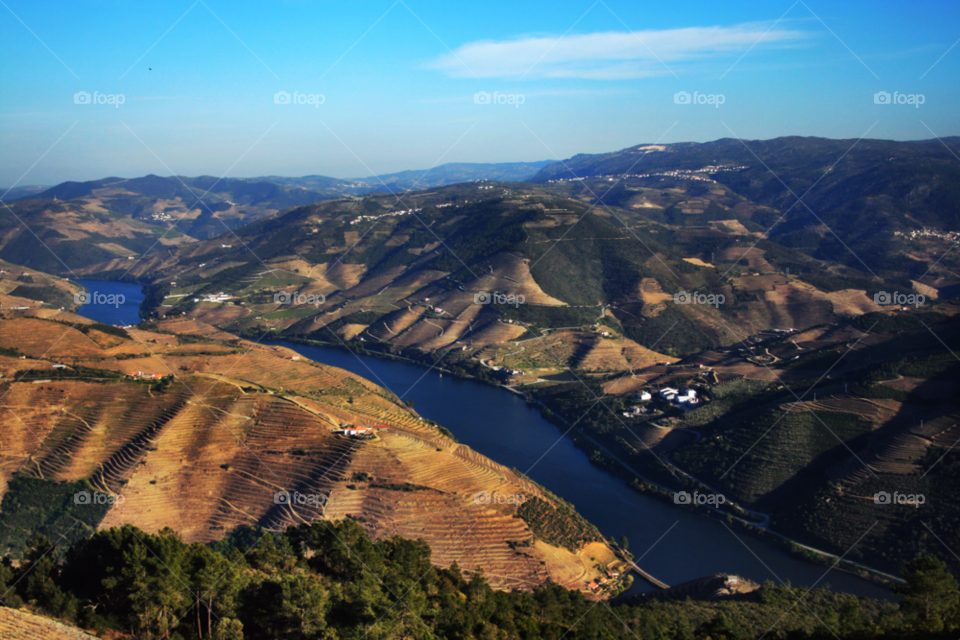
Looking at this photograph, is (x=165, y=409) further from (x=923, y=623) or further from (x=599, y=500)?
(x=923, y=623)

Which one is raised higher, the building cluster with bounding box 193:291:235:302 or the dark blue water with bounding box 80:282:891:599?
the building cluster with bounding box 193:291:235:302

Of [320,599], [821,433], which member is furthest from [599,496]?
[320,599]

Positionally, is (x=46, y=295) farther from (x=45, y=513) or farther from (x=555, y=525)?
(x=555, y=525)

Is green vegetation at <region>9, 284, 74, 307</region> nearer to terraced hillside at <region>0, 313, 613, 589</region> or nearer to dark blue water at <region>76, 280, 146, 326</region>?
dark blue water at <region>76, 280, 146, 326</region>

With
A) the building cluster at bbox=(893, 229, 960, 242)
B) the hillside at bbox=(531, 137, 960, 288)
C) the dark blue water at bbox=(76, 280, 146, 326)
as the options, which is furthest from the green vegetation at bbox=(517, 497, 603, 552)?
the building cluster at bbox=(893, 229, 960, 242)

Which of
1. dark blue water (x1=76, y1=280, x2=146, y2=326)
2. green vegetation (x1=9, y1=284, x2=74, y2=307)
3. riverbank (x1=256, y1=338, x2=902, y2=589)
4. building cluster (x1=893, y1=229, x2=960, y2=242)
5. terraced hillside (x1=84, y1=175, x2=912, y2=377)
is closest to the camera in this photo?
riverbank (x1=256, y1=338, x2=902, y2=589)

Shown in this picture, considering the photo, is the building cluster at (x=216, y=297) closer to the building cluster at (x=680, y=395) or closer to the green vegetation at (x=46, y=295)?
the green vegetation at (x=46, y=295)
